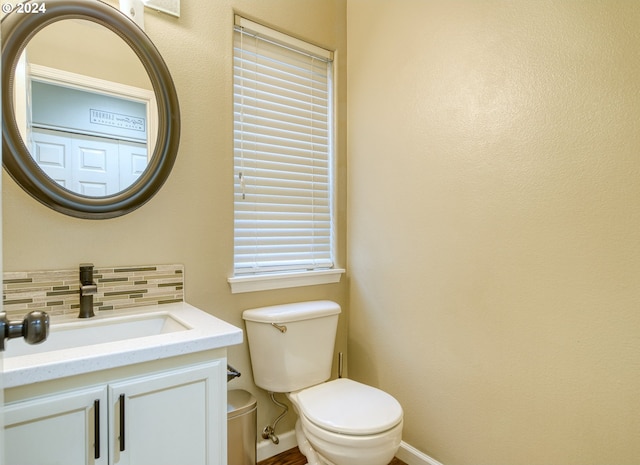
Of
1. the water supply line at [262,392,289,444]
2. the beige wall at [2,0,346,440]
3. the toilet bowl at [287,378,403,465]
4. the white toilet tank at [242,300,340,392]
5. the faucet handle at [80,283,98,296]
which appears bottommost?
the water supply line at [262,392,289,444]

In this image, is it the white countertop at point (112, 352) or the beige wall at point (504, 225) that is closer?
the white countertop at point (112, 352)

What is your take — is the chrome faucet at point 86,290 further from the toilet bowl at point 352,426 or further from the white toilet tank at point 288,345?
the toilet bowl at point 352,426

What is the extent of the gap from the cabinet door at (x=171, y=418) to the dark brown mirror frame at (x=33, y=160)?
0.70 metres

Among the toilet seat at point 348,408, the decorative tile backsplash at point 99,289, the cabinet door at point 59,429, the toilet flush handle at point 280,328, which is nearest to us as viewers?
the cabinet door at point 59,429

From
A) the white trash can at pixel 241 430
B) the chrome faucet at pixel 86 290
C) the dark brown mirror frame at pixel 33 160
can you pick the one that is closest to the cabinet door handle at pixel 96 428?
the chrome faucet at pixel 86 290

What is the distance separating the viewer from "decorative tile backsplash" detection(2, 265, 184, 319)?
122 centimetres

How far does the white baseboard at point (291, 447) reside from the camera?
1.69 m

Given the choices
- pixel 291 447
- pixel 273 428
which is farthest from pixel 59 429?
pixel 291 447

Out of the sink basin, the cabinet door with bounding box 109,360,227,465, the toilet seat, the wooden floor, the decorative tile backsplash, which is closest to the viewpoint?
the cabinet door with bounding box 109,360,227,465

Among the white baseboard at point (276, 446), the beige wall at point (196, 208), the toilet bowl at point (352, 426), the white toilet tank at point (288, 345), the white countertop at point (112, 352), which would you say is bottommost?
the white baseboard at point (276, 446)

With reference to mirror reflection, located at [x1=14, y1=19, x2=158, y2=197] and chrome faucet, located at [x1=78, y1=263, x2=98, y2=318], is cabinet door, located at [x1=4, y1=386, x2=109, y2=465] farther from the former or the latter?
mirror reflection, located at [x1=14, y1=19, x2=158, y2=197]

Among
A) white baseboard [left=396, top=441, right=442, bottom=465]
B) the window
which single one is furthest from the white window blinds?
white baseboard [left=396, top=441, right=442, bottom=465]

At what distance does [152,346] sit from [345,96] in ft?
5.55

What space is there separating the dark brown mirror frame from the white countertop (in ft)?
1.37
